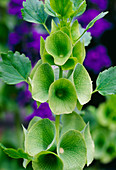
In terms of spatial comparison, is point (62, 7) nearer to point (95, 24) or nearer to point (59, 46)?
point (59, 46)

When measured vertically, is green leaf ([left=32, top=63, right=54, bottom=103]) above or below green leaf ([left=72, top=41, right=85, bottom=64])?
below

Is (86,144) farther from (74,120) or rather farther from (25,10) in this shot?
(25,10)

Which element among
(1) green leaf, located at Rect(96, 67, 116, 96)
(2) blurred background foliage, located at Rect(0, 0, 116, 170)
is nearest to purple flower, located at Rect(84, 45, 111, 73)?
(2) blurred background foliage, located at Rect(0, 0, 116, 170)

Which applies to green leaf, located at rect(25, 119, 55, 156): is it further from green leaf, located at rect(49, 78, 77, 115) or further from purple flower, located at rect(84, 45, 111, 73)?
purple flower, located at rect(84, 45, 111, 73)

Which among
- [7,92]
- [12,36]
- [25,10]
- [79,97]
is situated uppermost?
[25,10]

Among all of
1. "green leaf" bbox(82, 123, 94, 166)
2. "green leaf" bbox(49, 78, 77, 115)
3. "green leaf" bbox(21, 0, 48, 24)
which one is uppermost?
"green leaf" bbox(21, 0, 48, 24)

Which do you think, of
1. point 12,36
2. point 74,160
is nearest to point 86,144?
point 74,160

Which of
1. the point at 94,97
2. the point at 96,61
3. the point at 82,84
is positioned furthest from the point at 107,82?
the point at 94,97
